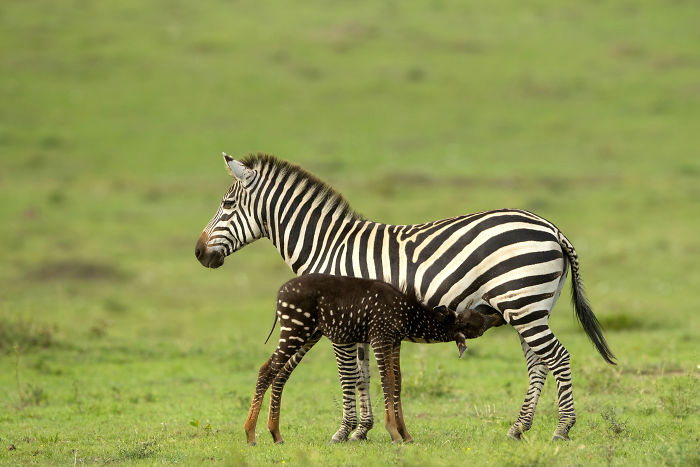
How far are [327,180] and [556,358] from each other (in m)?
21.2

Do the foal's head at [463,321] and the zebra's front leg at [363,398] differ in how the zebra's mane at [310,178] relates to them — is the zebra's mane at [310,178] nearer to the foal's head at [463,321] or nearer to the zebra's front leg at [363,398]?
the zebra's front leg at [363,398]

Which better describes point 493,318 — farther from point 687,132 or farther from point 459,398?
point 687,132

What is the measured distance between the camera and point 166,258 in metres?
22.8

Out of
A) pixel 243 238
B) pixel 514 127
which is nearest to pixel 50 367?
pixel 243 238

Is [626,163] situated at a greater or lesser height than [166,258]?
greater

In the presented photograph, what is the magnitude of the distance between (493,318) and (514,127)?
27591 millimetres

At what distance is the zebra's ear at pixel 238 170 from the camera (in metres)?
8.87

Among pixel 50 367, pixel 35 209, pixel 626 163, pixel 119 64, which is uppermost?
pixel 119 64

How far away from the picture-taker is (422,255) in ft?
26.9

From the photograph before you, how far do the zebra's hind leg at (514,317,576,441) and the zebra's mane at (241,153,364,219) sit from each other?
1942 mm

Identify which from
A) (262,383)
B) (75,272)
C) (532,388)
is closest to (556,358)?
(532,388)

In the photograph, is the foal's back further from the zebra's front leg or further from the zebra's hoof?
the zebra's hoof

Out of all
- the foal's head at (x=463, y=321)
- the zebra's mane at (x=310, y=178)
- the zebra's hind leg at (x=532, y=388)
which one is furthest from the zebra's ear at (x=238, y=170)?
the zebra's hind leg at (x=532, y=388)

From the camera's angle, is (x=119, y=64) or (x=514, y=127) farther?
(x=119, y=64)
